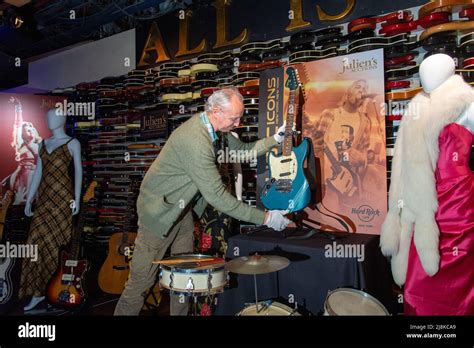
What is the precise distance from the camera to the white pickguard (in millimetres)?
2883

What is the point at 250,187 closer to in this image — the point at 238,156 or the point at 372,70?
the point at 238,156

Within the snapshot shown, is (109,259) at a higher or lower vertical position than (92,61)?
lower

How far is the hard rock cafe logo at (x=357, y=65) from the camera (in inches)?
131

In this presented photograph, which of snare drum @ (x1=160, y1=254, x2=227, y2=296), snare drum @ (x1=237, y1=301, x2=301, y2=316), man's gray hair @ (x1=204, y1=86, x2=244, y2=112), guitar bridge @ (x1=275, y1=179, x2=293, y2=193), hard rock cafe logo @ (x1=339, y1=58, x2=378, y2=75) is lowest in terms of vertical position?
A: snare drum @ (x1=237, y1=301, x2=301, y2=316)

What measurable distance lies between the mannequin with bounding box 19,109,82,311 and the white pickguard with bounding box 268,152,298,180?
2.17 m

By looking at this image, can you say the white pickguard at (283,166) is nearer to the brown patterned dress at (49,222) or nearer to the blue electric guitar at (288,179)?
the blue electric guitar at (288,179)

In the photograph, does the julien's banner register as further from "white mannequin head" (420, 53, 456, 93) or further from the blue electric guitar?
"white mannequin head" (420, 53, 456, 93)

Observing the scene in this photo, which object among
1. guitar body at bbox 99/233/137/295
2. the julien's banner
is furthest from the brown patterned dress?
the julien's banner

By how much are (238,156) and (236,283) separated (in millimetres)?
1096

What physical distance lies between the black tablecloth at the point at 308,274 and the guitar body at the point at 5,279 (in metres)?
2.48

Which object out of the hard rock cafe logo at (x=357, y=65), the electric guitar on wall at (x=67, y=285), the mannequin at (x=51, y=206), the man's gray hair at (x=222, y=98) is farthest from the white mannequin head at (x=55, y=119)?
the hard rock cafe logo at (x=357, y=65)

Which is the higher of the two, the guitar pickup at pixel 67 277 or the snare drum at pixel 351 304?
the snare drum at pixel 351 304

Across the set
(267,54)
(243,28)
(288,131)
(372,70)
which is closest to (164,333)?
(288,131)

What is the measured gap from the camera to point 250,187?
4215 millimetres
